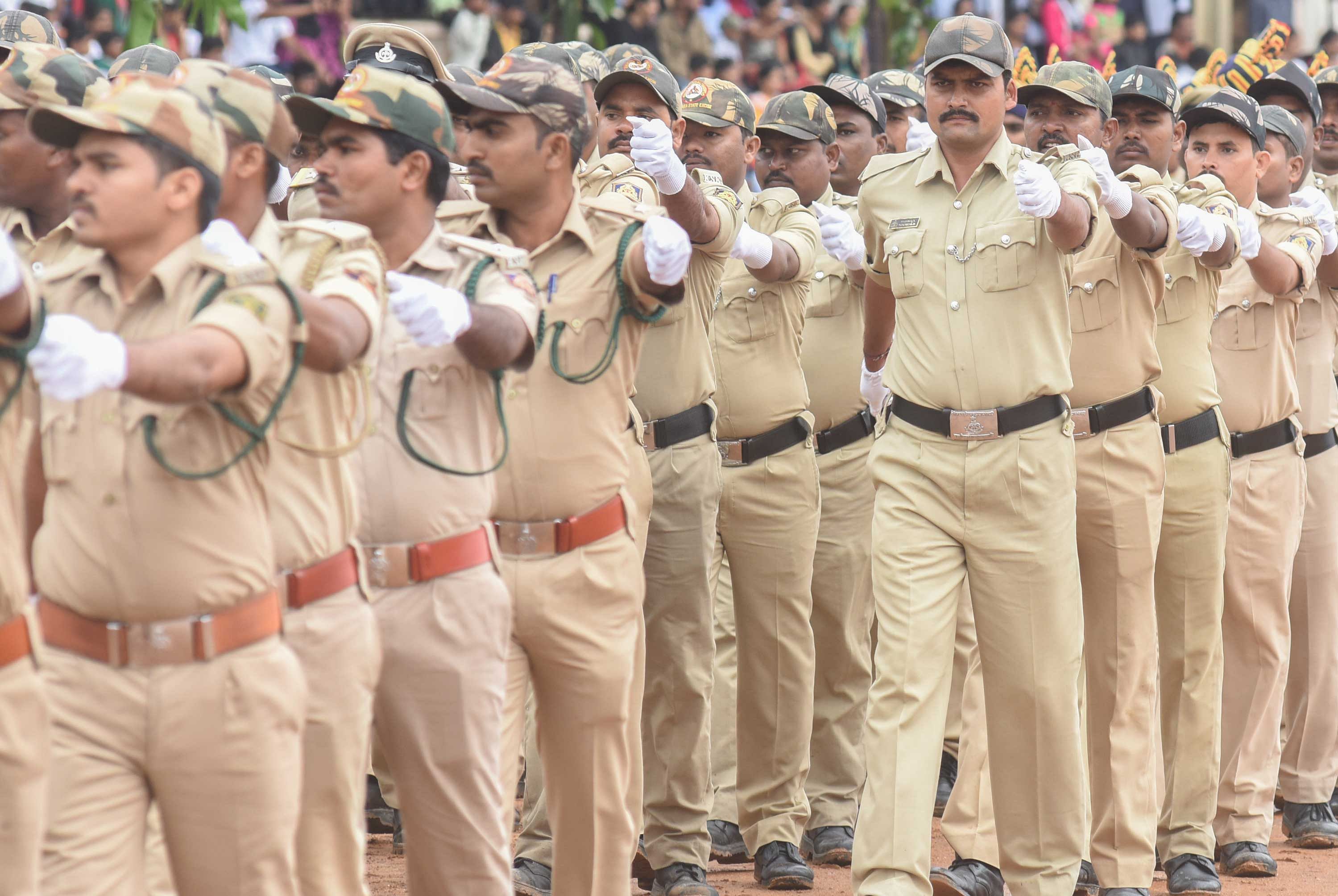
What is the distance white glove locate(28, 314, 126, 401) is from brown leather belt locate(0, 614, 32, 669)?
1.73ft

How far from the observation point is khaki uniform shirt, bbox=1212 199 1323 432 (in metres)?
7.82

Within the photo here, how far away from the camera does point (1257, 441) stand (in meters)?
7.89

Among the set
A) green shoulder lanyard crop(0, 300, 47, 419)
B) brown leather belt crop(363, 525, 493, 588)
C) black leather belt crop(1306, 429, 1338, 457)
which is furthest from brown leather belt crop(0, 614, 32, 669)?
black leather belt crop(1306, 429, 1338, 457)

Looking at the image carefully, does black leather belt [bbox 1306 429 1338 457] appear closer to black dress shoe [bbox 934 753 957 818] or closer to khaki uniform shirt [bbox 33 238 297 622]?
black dress shoe [bbox 934 753 957 818]

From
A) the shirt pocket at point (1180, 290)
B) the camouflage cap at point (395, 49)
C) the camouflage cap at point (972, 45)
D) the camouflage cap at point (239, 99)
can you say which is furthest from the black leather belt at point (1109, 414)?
the camouflage cap at point (239, 99)

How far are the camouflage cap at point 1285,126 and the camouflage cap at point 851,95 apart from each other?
1616 millimetres

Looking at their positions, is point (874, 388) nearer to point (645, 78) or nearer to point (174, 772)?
point (645, 78)

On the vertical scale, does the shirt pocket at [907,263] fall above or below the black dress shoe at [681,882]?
above

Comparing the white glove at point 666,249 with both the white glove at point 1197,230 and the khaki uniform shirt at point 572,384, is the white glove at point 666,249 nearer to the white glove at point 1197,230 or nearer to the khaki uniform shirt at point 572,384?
the khaki uniform shirt at point 572,384

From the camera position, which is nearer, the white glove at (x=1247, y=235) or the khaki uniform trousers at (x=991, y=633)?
the khaki uniform trousers at (x=991, y=633)

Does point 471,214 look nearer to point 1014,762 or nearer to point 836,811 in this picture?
point 1014,762

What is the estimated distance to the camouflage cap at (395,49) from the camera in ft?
24.5

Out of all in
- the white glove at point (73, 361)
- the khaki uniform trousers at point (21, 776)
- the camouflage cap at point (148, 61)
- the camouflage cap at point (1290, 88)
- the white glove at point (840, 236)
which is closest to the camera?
the white glove at point (73, 361)

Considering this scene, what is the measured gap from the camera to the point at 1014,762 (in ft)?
21.0
